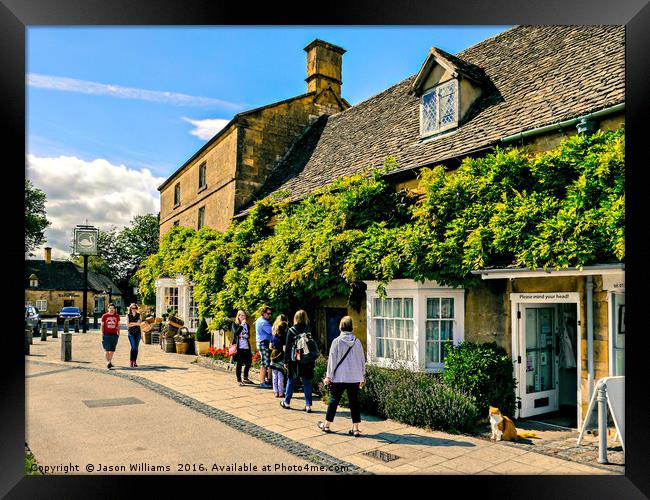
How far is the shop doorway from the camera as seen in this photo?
28.8 ft

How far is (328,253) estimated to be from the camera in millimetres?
Answer: 10805

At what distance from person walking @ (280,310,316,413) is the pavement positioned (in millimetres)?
256

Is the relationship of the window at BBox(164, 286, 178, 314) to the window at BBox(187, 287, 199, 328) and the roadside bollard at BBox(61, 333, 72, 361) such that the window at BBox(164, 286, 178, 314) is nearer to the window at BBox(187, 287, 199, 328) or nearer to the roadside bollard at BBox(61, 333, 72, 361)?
the window at BBox(187, 287, 199, 328)

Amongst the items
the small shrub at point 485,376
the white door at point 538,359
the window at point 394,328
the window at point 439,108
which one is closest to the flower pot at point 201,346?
the window at point 394,328

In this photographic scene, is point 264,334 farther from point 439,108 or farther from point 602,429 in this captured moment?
point 439,108

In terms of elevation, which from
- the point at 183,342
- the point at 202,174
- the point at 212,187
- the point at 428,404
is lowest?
the point at 183,342

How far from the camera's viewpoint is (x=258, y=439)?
7.05m

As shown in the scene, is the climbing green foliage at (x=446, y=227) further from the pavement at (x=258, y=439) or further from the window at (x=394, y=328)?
the pavement at (x=258, y=439)

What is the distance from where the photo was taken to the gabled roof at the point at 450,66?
11.6 meters

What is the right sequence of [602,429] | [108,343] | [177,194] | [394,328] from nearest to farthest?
[602,429] < [394,328] < [108,343] < [177,194]

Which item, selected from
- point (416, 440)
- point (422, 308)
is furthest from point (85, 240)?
point (416, 440)
